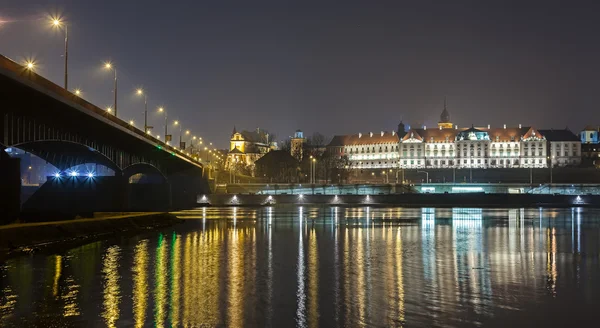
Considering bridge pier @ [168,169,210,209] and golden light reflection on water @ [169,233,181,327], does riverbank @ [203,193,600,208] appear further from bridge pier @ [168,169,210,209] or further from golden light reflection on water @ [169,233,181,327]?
golden light reflection on water @ [169,233,181,327]

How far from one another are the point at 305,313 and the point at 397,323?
232cm

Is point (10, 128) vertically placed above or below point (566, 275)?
above

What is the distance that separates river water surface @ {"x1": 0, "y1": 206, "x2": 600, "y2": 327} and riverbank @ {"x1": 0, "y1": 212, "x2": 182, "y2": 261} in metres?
1.89

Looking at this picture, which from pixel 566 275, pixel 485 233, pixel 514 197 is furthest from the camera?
pixel 514 197

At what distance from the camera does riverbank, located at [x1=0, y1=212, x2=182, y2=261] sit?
105 ft

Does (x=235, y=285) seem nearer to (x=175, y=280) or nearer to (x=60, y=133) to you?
(x=175, y=280)

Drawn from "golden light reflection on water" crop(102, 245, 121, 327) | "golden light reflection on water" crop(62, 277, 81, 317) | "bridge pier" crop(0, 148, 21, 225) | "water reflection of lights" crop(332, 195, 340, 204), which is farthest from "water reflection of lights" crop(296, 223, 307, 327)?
"water reflection of lights" crop(332, 195, 340, 204)

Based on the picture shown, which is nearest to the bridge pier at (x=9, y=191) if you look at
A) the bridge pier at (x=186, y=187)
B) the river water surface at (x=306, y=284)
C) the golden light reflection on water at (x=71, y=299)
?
the river water surface at (x=306, y=284)

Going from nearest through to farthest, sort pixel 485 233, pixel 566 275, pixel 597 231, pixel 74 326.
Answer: pixel 74 326 < pixel 566 275 < pixel 485 233 < pixel 597 231

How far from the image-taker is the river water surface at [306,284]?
53.7ft

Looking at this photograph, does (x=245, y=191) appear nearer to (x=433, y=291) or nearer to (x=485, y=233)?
(x=485, y=233)

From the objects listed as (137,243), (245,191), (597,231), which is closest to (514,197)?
(245,191)

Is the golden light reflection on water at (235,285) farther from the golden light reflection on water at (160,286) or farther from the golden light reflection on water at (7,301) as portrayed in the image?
the golden light reflection on water at (7,301)

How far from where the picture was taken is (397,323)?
51.3ft
